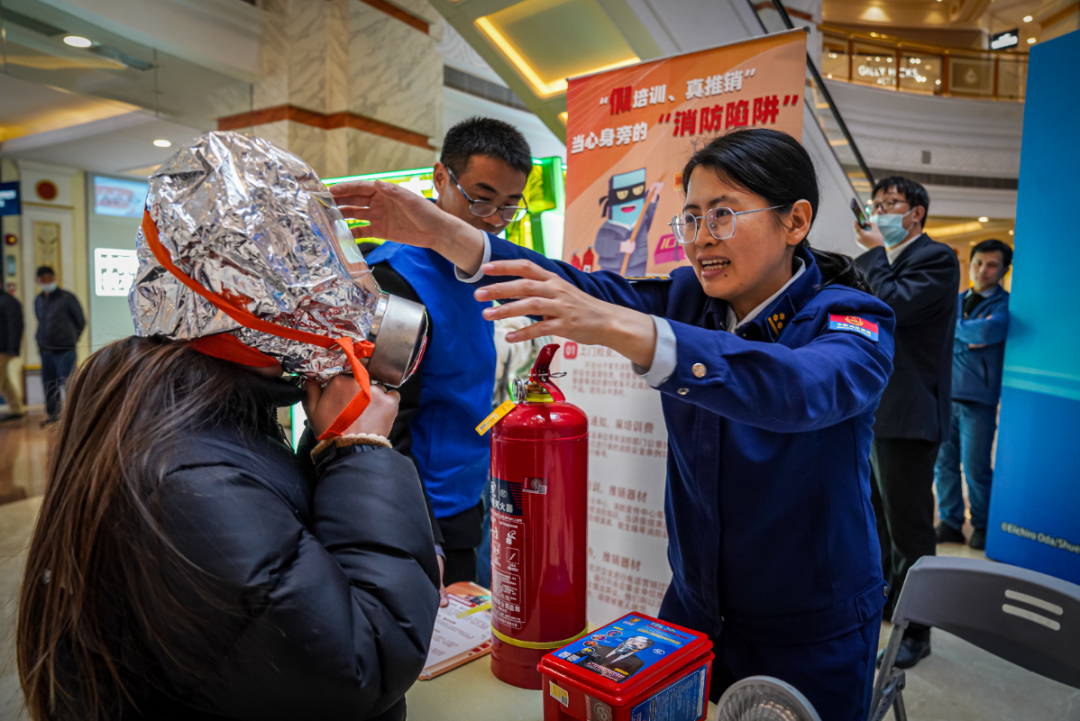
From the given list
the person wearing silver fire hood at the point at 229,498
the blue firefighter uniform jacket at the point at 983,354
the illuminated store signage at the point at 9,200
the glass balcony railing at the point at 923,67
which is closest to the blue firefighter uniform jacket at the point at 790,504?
the person wearing silver fire hood at the point at 229,498

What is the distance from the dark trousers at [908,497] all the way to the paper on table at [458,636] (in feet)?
6.85

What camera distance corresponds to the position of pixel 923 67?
38.6 ft

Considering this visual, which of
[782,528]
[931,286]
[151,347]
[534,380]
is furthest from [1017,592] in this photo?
[931,286]

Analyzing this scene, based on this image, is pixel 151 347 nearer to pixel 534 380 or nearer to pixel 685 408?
pixel 534 380

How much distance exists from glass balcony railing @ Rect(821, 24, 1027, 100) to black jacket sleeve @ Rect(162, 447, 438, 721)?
13.2 metres

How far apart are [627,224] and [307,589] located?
1.72 meters

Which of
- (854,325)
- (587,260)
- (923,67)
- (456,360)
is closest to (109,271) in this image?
(587,260)

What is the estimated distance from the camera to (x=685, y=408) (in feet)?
3.92

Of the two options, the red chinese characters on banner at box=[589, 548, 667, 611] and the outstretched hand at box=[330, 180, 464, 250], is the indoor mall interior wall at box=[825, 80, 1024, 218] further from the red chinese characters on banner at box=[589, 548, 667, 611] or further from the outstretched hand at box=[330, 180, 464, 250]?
the outstretched hand at box=[330, 180, 464, 250]

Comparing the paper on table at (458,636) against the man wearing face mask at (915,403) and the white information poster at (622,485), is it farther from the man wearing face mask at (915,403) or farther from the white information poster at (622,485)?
the man wearing face mask at (915,403)

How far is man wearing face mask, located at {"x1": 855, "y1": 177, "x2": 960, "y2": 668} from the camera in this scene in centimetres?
276

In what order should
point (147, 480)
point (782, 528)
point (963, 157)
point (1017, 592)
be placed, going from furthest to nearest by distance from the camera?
point (963, 157) < point (1017, 592) < point (782, 528) < point (147, 480)

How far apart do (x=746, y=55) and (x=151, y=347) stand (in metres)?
1.79

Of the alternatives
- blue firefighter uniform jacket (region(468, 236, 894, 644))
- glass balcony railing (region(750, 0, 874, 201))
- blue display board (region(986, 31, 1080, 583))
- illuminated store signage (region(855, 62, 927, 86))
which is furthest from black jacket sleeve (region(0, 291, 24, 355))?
illuminated store signage (region(855, 62, 927, 86))
